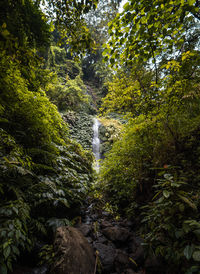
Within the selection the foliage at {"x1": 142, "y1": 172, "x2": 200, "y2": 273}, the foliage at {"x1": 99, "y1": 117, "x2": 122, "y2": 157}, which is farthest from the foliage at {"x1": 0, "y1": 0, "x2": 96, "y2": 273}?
the foliage at {"x1": 99, "y1": 117, "x2": 122, "y2": 157}

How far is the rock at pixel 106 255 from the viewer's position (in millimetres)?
1857

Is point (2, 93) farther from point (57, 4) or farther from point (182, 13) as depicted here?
point (182, 13)

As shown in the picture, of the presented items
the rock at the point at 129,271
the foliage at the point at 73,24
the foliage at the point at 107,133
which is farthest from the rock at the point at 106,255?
the foliage at the point at 107,133

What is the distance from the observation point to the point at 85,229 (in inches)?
99.6

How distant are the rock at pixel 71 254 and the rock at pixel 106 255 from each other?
162 millimetres

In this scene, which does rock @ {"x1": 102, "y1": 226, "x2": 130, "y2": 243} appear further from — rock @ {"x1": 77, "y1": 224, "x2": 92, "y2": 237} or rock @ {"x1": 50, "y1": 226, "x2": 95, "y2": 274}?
rock @ {"x1": 50, "y1": 226, "x2": 95, "y2": 274}

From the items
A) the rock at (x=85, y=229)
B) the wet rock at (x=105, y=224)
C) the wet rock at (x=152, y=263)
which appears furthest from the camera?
the wet rock at (x=105, y=224)

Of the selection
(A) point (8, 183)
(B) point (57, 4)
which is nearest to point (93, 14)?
(B) point (57, 4)

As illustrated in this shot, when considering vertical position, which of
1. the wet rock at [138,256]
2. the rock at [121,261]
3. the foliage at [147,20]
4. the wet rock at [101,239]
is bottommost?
the wet rock at [101,239]

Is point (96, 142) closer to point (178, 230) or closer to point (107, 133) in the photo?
point (107, 133)

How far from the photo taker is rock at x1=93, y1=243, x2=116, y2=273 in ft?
6.09

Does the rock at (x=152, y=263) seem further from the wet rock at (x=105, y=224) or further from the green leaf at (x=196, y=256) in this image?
the wet rock at (x=105, y=224)

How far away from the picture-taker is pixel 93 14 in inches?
846

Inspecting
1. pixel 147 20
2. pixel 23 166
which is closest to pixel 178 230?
pixel 23 166
